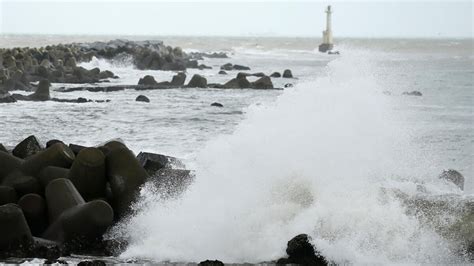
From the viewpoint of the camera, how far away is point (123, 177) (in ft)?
22.2

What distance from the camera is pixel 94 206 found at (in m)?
5.98

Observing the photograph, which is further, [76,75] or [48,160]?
[76,75]

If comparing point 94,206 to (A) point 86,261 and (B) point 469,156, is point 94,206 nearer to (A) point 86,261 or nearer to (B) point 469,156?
(A) point 86,261

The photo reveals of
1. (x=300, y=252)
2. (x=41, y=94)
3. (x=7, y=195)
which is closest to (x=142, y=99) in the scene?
(x=41, y=94)

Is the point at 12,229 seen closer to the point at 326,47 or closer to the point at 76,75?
the point at 76,75

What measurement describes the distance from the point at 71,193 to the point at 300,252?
1.97 meters

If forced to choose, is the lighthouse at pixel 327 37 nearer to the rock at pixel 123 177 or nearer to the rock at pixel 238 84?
the rock at pixel 238 84

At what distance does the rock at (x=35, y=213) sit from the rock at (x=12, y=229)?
0.54 metres

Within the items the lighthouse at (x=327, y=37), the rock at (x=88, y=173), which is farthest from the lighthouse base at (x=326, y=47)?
the rock at (x=88, y=173)

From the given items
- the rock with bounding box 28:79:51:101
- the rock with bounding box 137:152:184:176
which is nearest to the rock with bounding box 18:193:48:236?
the rock with bounding box 137:152:184:176

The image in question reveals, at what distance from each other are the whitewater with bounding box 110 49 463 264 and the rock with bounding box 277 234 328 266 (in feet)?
0.18

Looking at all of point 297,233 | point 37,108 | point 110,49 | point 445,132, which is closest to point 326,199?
point 297,233

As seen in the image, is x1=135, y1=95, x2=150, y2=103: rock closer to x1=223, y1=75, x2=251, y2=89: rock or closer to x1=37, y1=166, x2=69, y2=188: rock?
x1=223, y1=75, x2=251, y2=89: rock

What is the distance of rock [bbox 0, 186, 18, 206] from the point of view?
258 inches
